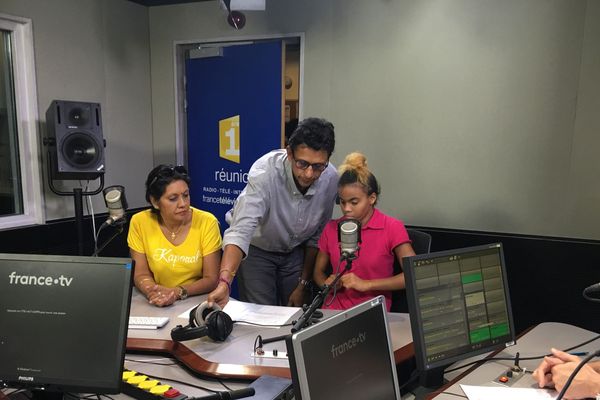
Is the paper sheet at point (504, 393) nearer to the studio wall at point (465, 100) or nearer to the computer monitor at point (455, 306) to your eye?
the computer monitor at point (455, 306)

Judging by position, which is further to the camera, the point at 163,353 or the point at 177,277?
the point at 177,277

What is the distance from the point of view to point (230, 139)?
11.7 feet

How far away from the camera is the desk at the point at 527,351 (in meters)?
1.36

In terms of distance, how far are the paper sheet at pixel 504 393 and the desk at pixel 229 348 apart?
0.80 ft

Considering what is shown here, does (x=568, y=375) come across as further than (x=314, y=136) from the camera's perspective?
No

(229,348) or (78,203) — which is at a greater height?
(78,203)

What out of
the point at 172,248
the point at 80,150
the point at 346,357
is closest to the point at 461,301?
the point at 346,357

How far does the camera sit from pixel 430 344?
133 cm

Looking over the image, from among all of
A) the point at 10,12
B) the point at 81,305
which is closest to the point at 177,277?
the point at 81,305

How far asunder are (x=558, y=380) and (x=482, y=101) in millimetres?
1923

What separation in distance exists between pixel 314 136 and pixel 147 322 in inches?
38.5

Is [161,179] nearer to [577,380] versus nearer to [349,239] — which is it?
[349,239]

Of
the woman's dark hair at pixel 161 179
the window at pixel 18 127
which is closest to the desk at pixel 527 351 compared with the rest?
the woman's dark hair at pixel 161 179

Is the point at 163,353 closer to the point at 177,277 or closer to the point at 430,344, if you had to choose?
the point at 177,277
